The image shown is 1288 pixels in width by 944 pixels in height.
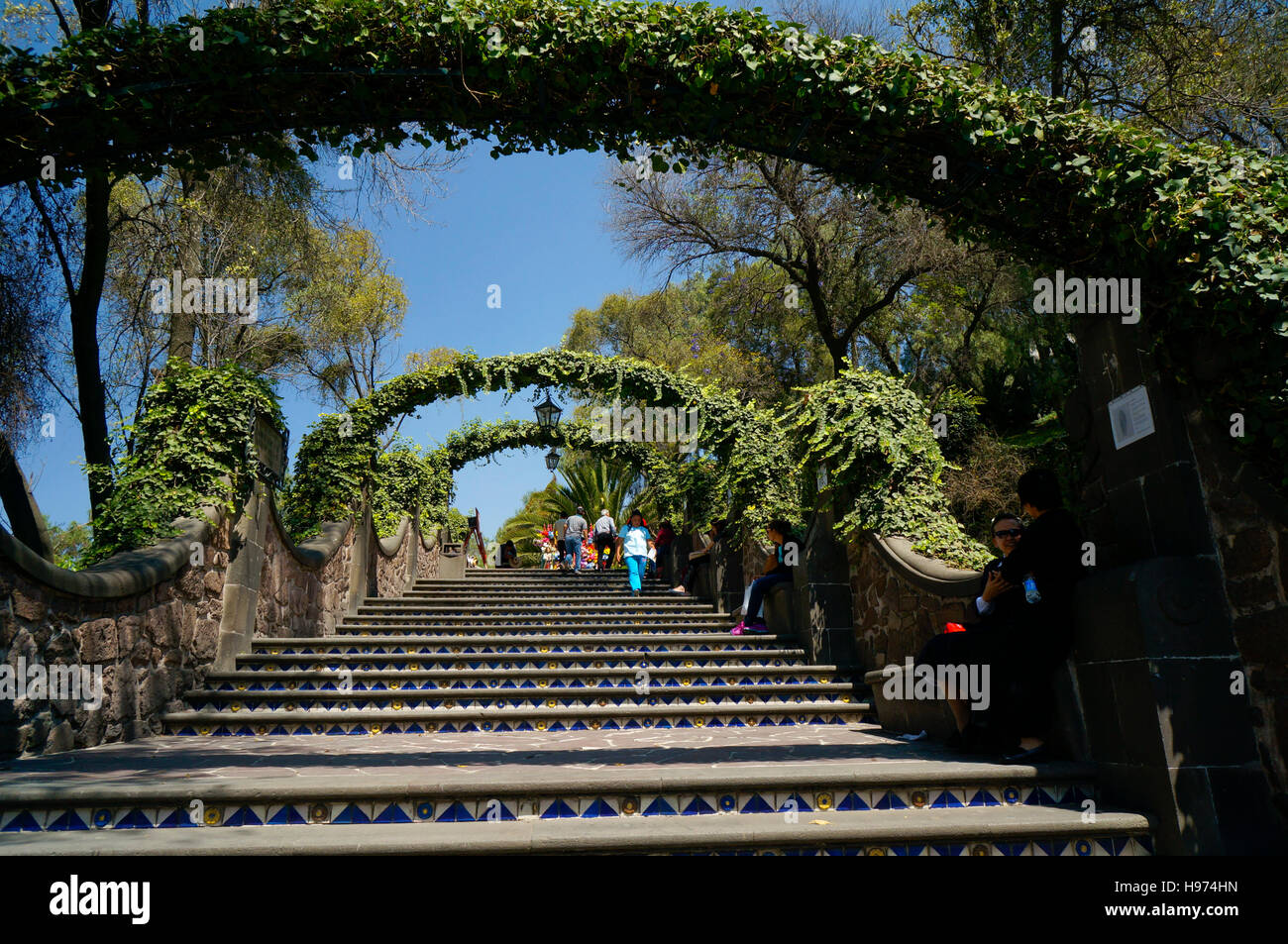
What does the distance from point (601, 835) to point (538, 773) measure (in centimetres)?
84

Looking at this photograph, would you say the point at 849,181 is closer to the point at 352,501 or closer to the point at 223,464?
the point at 223,464

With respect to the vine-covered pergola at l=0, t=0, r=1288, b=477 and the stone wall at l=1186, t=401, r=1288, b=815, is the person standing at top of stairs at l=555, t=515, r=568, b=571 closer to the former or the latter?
the vine-covered pergola at l=0, t=0, r=1288, b=477

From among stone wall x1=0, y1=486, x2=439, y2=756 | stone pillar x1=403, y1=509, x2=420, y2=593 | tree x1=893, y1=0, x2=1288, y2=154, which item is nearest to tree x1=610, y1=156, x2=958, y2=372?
tree x1=893, y1=0, x2=1288, y2=154

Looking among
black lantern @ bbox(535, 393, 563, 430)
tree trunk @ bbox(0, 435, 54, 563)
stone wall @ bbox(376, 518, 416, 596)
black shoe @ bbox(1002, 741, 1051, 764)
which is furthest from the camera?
black lantern @ bbox(535, 393, 563, 430)

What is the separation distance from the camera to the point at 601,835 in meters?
3.28

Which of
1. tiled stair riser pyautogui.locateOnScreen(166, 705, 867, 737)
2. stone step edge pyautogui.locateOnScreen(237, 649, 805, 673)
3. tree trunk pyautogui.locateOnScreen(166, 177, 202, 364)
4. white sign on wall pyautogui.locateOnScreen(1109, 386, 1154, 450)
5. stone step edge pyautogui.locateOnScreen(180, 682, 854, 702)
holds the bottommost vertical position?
tiled stair riser pyautogui.locateOnScreen(166, 705, 867, 737)

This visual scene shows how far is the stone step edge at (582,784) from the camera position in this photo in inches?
141

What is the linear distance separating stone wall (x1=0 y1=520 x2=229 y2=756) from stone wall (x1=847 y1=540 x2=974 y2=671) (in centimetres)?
564

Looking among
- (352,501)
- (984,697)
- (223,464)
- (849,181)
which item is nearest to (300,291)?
(352,501)

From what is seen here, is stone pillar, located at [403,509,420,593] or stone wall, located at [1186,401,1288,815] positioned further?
stone pillar, located at [403,509,420,593]

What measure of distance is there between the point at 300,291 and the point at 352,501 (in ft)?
38.6

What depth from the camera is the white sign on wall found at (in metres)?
4.04

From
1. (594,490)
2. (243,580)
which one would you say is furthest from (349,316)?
(243,580)
